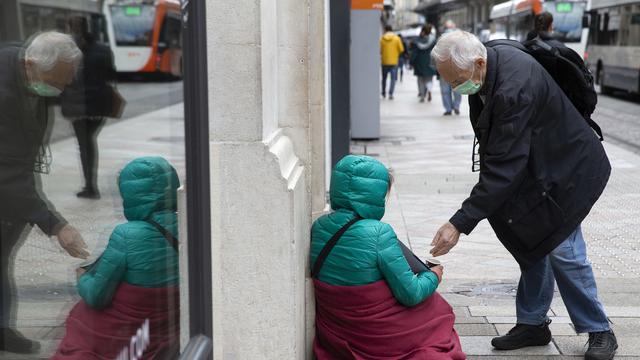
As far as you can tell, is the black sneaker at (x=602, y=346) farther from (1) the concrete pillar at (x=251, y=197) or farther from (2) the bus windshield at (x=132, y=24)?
(2) the bus windshield at (x=132, y=24)

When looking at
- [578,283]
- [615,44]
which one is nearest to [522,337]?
[578,283]

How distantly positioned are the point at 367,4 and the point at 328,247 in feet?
36.9

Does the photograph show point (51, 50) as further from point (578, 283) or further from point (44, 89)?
point (578, 283)

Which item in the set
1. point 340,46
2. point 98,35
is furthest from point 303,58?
point 340,46

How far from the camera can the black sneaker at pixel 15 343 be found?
4.95ft

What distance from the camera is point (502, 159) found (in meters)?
4.11

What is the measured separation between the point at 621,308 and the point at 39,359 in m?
4.54

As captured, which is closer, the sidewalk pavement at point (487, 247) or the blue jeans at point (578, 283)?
the blue jeans at point (578, 283)

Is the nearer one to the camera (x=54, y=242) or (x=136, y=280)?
(x=54, y=242)

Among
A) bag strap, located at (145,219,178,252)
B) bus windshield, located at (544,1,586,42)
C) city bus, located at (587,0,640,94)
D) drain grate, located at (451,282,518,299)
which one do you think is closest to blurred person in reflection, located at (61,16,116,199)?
bag strap, located at (145,219,178,252)

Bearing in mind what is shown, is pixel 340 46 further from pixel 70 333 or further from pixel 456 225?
pixel 70 333

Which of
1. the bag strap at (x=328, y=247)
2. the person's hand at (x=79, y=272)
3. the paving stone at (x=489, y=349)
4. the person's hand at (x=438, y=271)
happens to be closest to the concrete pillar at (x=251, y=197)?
the bag strap at (x=328, y=247)

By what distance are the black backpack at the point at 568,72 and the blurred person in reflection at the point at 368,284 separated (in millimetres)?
1068

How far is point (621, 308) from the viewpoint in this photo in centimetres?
559
